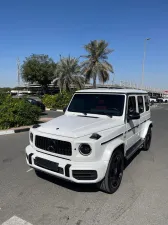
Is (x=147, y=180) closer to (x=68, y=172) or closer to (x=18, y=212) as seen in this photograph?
(x=68, y=172)

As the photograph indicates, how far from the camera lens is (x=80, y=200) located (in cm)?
349

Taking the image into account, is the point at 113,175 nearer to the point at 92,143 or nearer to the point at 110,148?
the point at 110,148

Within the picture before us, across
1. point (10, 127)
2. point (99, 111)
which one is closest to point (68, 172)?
point (99, 111)

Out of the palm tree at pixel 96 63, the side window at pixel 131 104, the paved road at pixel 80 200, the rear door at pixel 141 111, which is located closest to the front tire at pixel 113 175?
the paved road at pixel 80 200

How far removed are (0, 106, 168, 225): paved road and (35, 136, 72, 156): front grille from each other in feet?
2.77

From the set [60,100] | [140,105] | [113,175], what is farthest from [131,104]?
[60,100]

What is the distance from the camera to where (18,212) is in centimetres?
312

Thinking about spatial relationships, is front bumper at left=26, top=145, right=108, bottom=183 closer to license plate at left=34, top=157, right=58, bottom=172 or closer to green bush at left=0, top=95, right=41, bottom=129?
license plate at left=34, top=157, right=58, bottom=172

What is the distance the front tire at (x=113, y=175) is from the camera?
3.56 metres

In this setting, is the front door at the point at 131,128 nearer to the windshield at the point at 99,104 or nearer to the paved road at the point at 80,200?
the windshield at the point at 99,104

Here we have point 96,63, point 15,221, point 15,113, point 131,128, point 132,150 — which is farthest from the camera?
point 96,63

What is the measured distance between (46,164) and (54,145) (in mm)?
391

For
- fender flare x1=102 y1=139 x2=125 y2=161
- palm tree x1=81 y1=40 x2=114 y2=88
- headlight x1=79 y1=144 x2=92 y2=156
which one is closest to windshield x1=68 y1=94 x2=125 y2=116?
fender flare x1=102 y1=139 x2=125 y2=161

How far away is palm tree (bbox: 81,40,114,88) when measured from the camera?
30.2 meters
